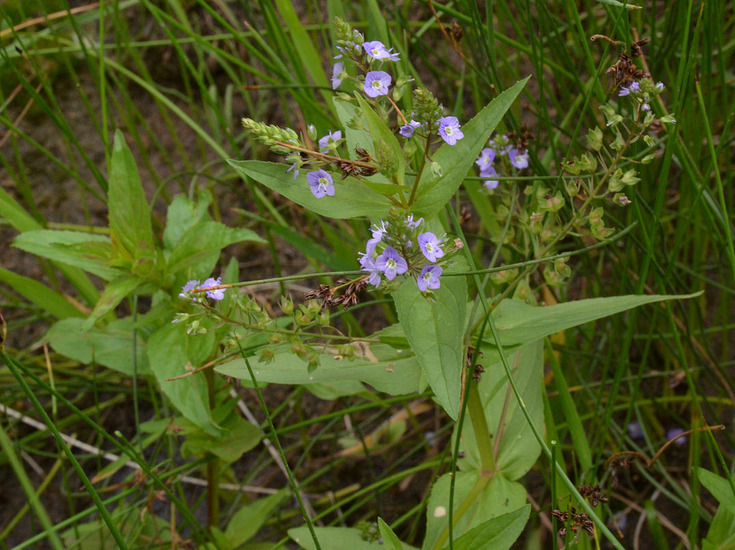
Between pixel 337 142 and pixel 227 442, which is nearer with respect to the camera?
pixel 337 142

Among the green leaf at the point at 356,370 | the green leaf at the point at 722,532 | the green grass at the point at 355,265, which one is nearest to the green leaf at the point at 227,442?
the green grass at the point at 355,265

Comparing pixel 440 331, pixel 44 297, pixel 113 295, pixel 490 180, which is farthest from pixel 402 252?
pixel 44 297

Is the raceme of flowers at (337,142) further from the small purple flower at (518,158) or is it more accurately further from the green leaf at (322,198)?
the small purple flower at (518,158)

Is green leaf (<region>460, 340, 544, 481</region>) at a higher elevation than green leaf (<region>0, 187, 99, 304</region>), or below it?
below

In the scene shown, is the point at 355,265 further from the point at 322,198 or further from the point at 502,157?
the point at 322,198

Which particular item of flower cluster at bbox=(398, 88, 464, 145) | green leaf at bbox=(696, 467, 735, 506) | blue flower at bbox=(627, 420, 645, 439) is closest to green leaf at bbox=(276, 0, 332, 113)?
flower cluster at bbox=(398, 88, 464, 145)

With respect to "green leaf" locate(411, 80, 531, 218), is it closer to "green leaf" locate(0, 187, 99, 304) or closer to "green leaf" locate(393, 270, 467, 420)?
"green leaf" locate(393, 270, 467, 420)
